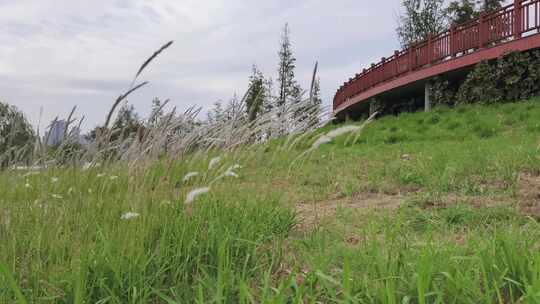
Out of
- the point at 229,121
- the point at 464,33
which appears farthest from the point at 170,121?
the point at 464,33

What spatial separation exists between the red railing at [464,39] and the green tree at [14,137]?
8.12m

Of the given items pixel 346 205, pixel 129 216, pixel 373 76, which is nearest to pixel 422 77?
pixel 373 76

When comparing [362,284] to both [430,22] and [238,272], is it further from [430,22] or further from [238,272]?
[430,22]

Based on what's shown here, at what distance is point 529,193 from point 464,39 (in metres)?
10.6

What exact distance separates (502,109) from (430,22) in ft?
61.1

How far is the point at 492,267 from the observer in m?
1.61

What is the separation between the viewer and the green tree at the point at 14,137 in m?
1.76

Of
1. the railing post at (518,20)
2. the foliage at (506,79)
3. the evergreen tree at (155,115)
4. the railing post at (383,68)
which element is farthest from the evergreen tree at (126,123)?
the railing post at (383,68)

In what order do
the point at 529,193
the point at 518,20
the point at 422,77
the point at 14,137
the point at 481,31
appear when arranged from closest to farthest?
1. the point at 14,137
2. the point at 529,193
3. the point at 518,20
4. the point at 481,31
5. the point at 422,77

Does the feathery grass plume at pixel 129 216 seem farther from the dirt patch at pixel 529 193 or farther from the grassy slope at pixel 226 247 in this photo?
the dirt patch at pixel 529 193

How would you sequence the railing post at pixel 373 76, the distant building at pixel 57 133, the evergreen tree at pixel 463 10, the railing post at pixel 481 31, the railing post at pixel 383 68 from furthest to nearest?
the evergreen tree at pixel 463 10 < the railing post at pixel 373 76 < the railing post at pixel 383 68 < the railing post at pixel 481 31 < the distant building at pixel 57 133

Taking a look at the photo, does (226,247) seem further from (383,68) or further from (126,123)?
(383,68)

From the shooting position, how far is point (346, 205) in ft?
11.2

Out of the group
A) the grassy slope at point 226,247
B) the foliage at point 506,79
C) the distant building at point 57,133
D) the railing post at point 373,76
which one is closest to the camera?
the grassy slope at point 226,247
